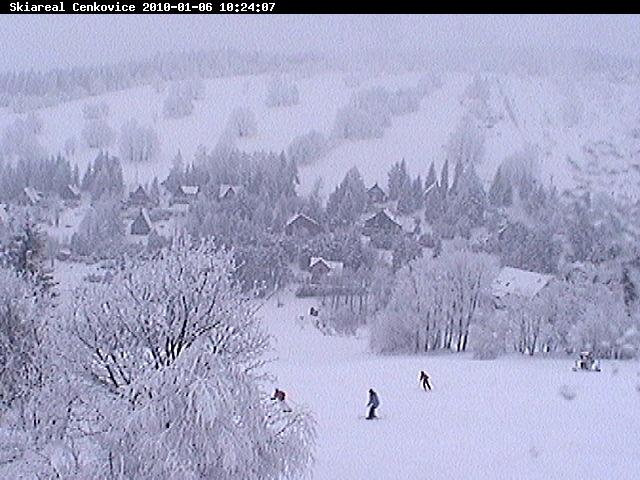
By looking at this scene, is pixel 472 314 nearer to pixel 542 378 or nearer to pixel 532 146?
pixel 542 378

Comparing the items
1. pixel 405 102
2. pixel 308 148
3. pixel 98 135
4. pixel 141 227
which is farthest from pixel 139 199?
pixel 405 102

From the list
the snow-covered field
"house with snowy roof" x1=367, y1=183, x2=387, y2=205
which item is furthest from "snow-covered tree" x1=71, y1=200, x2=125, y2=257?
the snow-covered field

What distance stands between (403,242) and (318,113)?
39584 mm

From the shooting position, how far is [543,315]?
104ft

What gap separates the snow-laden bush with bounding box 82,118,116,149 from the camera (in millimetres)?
85250

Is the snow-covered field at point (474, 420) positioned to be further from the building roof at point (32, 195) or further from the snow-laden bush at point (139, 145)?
the snow-laden bush at point (139, 145)

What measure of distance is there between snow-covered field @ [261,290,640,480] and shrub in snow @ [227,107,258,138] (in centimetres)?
6659

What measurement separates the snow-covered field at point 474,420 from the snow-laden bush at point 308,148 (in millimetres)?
58400

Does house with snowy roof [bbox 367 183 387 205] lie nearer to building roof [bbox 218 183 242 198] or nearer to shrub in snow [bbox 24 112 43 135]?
building roof [bbox 218 183 242 198]

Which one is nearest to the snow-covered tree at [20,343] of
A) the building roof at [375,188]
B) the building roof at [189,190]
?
the building roof at [189,190]

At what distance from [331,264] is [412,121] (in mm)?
40005

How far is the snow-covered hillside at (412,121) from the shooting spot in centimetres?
5077

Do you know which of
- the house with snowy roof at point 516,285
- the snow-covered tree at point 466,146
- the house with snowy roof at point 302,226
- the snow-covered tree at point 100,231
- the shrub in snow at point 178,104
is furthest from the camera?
the shrub in snow at point 178,104

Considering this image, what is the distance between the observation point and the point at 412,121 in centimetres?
9056
